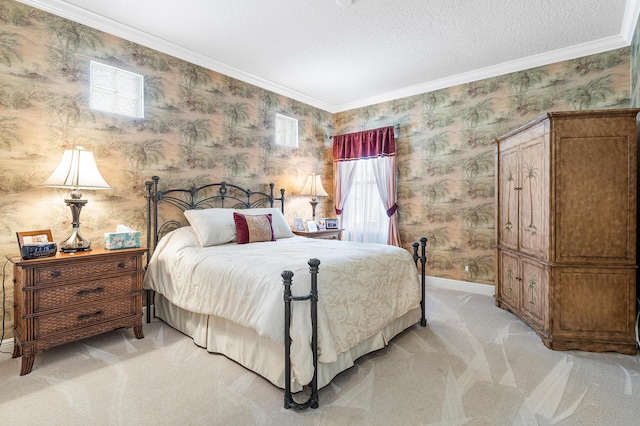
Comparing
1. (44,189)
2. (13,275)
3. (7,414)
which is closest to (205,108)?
(44,189)

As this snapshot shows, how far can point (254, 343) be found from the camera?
2.17 m

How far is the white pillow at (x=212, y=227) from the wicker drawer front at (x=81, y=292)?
69cm

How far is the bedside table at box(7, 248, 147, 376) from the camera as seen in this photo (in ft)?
7.20

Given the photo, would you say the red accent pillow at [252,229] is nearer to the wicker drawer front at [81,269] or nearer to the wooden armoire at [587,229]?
the wicker drawer front at [81,269]

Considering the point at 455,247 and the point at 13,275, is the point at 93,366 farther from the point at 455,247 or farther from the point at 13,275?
the point at 455,247

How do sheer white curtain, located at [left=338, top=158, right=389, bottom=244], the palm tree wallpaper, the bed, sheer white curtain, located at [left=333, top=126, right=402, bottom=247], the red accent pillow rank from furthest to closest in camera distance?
sheer white curtain, located at [left=338, top=158, right=389, bottom=244] → sheer white curtain, located at [left=333, top=126, right=402, bottom=247] → the red accent pillow → the palm tree wallpaper → the bed

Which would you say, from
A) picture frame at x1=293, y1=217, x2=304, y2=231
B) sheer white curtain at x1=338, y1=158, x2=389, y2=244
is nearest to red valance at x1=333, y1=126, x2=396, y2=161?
sheer white curtain at x1=338, y1=158, x2=389, y2=244

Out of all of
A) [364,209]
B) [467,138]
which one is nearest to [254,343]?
[364,209]

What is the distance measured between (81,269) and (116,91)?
5.89 ft

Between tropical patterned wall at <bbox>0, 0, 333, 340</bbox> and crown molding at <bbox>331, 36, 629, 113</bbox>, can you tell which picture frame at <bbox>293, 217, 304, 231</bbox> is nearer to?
tropical patterned wall at <bbox>0, 0, 333, 340</bbox>

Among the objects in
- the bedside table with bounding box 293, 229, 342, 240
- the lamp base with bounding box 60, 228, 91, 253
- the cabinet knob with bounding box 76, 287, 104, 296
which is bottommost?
the cabinet knob with bounding box 76, 287, 104, 296

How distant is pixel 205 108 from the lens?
3.77m

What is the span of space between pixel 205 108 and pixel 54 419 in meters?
3.15

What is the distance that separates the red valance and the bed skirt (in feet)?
8.82
